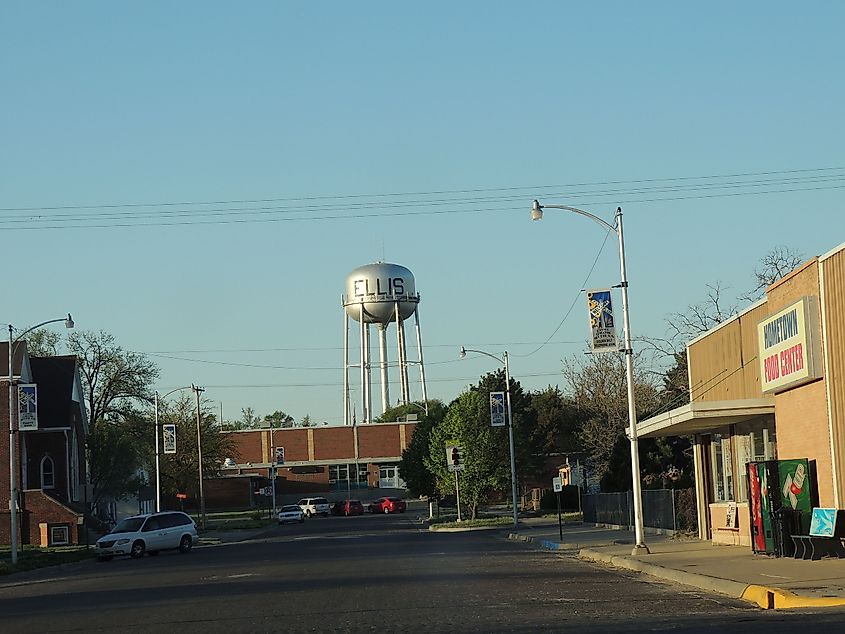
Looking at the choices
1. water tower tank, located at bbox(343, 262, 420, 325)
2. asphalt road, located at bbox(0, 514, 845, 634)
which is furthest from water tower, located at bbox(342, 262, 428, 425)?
asphalt road, located at bbox(0, 514, 845, 634)

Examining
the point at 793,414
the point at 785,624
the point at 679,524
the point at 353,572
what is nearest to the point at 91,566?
the point at 353,572

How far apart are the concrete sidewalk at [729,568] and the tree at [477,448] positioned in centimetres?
2766

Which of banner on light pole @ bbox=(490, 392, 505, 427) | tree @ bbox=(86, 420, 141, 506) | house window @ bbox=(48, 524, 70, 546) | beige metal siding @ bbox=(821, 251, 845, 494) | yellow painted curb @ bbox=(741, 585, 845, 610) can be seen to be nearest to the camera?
yellow painted curb @ bbox=(741, 585, 845, 610)

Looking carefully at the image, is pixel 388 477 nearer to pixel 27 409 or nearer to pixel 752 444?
pixel 27 409

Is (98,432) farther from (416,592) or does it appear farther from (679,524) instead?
(416,592)

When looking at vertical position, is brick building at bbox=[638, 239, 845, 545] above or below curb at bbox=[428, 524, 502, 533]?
above

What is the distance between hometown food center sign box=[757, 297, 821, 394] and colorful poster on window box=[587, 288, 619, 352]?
358 centimetres

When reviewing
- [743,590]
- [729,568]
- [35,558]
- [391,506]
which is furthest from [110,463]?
[743,590]

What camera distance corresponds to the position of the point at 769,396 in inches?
1142

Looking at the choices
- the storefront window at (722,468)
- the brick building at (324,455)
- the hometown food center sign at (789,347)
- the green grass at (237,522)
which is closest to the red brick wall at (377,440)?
the brick building at (324,455)

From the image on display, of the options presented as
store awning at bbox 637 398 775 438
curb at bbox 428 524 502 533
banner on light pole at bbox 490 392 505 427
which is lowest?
curb at bbox 428 524 502 533

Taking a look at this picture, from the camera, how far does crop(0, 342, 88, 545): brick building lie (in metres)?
61.6

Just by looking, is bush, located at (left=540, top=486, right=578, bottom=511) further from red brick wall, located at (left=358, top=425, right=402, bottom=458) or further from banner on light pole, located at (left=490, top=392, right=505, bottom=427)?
red brick wall, located at (left=358, top=425, right=402, bottom=458)

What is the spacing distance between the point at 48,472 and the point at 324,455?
2492 inches
